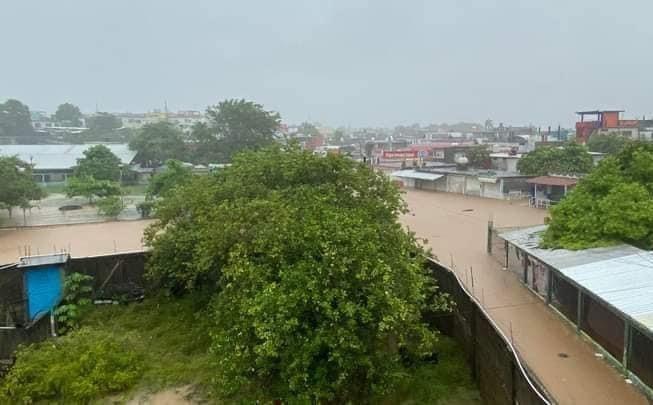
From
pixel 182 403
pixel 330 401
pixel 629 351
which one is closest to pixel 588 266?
pixel 629 351

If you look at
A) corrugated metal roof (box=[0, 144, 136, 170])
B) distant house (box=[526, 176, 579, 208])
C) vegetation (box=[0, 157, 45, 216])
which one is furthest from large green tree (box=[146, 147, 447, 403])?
corrugated metal roof (box=[0, 144, 136, 170])

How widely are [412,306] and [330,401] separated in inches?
70.0

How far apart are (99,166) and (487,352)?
3357 centimetres

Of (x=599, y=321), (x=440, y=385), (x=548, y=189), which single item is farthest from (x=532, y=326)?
(x=548, y=189)

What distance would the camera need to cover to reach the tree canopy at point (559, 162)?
3120 centimetres

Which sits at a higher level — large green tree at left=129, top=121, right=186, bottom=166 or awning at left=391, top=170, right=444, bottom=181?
large green tree at left=129, top=121, right=186, bottom=166

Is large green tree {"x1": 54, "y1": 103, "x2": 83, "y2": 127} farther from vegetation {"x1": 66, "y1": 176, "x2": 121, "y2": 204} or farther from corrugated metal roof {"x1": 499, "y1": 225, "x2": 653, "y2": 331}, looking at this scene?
corrugated metal roof {"x1": 499, "y1": 225, "x2": 653, "y2": 331}

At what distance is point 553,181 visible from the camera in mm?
28016

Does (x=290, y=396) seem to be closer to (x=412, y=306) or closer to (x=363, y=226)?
(x=412, y=306)

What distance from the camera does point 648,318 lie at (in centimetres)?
781

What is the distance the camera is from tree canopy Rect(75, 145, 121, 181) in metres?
35.5

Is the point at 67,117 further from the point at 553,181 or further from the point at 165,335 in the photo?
the point at 165,335

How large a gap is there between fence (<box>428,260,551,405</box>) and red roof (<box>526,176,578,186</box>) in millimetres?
18469

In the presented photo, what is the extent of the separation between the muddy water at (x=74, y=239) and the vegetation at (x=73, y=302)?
21.6 feet
